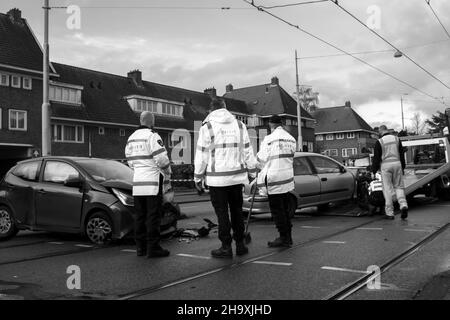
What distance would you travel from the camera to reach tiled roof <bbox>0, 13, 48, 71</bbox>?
113 ft

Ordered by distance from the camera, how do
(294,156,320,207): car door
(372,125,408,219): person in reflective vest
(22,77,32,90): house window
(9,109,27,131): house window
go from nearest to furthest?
1. (372,125,408,219): person in reflective vest
2. (294,156,320,207): car door
3. (9,109,27,131): house window
4. (22,77,32,90): house window

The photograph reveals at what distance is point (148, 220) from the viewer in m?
6.98

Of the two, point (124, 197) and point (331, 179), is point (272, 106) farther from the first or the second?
point (124, 197)

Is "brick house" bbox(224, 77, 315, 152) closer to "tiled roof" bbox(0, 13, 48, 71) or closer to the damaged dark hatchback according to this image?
"tiled roof" bbox(0, 13, 48, 71)

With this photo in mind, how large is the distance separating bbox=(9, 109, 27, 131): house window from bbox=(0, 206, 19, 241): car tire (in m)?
27.2

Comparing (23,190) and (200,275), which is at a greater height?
(23,190)

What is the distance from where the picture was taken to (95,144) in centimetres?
4028

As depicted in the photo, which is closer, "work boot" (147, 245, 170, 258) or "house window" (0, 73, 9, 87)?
"work boot" (147, 245, 170, 258)

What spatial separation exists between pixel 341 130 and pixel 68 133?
54.9 m

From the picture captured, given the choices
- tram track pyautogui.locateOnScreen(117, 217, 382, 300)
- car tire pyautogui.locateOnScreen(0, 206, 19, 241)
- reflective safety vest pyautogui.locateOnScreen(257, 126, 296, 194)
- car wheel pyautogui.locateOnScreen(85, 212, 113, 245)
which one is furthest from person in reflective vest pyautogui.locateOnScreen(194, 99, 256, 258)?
car tire pyautogui.locateOnScreen(0, 206, 19, 241)

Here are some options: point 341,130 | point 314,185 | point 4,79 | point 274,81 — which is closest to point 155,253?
point 314,185

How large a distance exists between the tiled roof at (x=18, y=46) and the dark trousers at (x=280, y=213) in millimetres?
30773

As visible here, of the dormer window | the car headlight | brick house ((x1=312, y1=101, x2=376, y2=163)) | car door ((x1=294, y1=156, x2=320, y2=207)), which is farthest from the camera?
brick house ((x1=312, y1=101, x2=376, y2=163))
